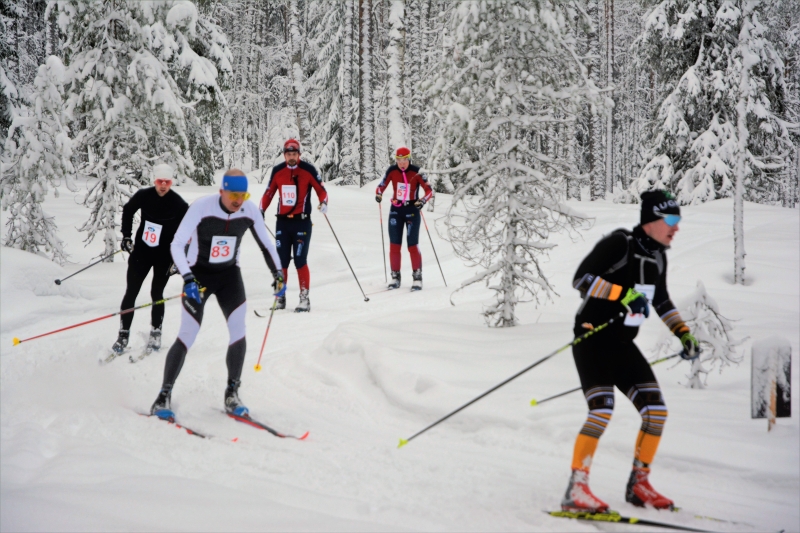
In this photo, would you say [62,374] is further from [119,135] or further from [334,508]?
[119,135]

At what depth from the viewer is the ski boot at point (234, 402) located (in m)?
5.42

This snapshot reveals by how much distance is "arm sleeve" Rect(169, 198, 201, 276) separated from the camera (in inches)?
202

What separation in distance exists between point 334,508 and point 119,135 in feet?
35.6

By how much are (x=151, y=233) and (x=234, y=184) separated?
267cm

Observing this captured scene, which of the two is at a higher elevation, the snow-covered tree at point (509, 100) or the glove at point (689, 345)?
the snow-covered tree at point (509, 100)

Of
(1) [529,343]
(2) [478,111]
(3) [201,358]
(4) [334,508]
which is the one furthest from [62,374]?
(2) [478,111]

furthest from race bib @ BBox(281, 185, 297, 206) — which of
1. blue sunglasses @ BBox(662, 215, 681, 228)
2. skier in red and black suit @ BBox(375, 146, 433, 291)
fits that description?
blue sunglasses @ BBox(662, 215, 681, 228)

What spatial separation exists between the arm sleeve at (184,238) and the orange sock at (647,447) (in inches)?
152

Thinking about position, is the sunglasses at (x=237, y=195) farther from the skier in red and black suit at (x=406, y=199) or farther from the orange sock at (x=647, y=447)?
the skier in red and black suit at (x=406, y=199)

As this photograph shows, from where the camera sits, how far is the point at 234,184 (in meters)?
5.21

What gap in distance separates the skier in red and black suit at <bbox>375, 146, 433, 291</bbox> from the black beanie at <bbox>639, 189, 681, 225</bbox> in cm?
695

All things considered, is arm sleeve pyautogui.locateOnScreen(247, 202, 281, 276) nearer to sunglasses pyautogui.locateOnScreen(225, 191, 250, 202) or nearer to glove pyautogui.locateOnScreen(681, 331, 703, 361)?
sunglasses pyautogui.locateOnScreen(225, 191, 250, 202)

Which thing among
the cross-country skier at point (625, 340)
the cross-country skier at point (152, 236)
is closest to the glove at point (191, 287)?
the cross-country skier at point (152, 236)

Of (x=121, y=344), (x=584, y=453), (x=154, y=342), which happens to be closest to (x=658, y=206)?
(x=584, y=453)
